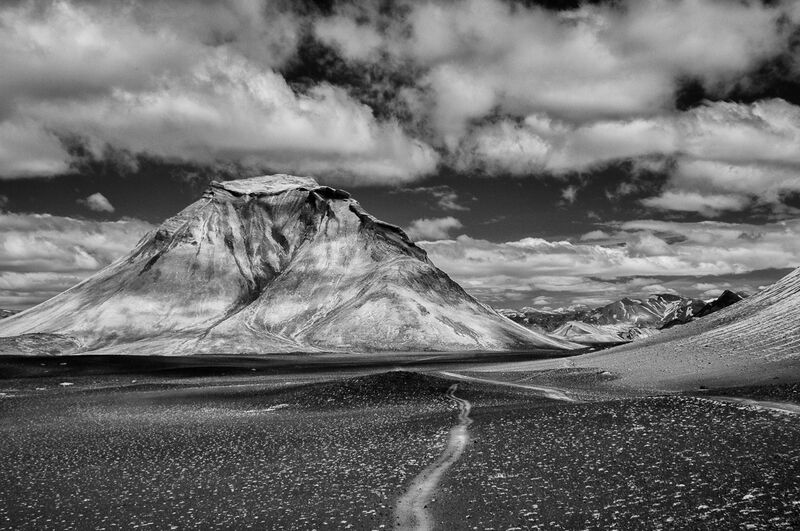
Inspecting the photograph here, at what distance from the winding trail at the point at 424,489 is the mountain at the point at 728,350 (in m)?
30.5

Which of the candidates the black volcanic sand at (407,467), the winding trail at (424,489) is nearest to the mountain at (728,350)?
the black volcanic sand at (407,467)

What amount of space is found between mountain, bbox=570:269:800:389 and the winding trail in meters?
30.5

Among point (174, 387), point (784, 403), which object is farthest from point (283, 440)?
point (174, 387)

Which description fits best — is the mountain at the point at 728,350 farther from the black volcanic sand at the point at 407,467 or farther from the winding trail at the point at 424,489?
the winding trail at the point at 424,489

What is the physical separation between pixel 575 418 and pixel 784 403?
12.1m

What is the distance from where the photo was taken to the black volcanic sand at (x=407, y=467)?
16969mm

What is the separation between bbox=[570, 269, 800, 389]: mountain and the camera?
171 feet

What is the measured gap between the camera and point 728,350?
6606 cm

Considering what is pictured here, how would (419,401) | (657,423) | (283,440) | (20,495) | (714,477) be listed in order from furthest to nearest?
(419,401) < (283,440) < (657,423) < (20,495) < (714,477)

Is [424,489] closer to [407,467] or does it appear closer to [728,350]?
[407,467]

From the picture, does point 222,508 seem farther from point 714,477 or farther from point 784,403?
point 784,403

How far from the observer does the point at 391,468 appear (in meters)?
23.7

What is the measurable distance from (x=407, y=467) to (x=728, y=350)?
56.8m

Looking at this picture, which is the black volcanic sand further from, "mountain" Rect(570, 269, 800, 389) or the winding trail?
"mountain" Rect(570, 269, 800, 389)
